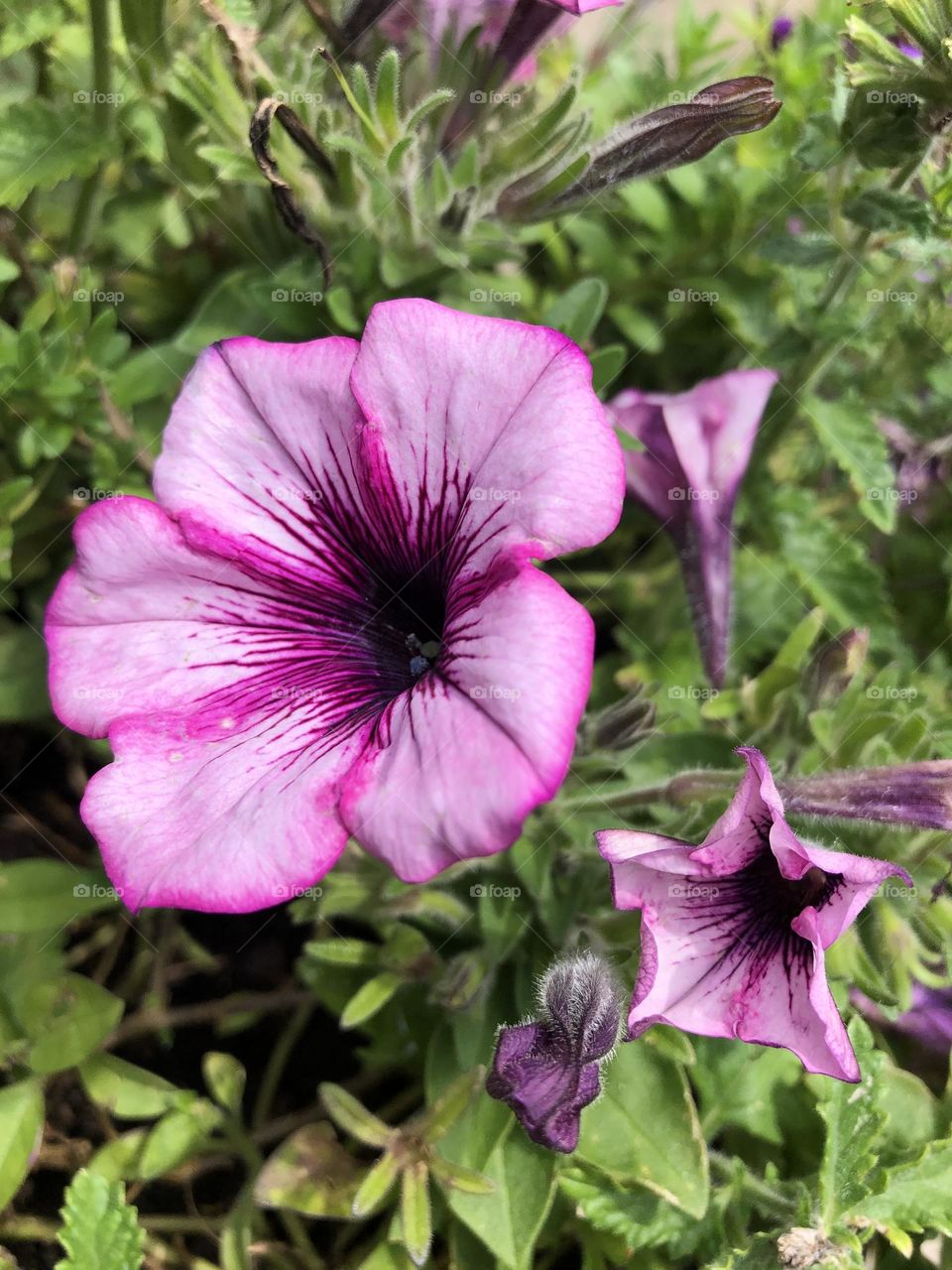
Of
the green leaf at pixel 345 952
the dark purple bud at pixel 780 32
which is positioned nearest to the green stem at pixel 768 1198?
the green leaf at pixel 345 952

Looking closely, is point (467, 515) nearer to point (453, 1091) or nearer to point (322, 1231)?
point (453, 1091)

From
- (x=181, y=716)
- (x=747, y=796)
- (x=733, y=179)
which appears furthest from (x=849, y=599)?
(x=181, y=716)

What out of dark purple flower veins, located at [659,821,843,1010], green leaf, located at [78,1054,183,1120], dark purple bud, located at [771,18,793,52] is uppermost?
dark purple bud, located at [771,18,793,52]

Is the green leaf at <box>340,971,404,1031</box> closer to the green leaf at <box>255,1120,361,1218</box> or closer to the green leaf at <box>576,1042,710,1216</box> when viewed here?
the green leaf at <box>255,1120,361,1218</box>

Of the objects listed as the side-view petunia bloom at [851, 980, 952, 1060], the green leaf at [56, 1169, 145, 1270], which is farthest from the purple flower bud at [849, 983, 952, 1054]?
the green leaf at [56, 1169, 145, 1270]

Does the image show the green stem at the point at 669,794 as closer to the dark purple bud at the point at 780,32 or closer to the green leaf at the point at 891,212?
the green leaf at the point at 891,212
